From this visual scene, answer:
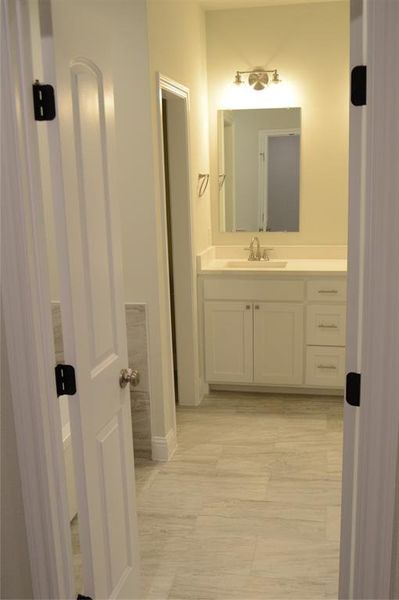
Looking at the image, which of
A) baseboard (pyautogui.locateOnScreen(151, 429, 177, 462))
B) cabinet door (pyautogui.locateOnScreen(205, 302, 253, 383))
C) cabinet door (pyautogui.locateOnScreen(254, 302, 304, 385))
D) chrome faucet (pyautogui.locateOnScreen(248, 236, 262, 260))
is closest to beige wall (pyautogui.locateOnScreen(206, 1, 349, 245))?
chrome faucet (pyautogui.locateOnScreen(248, 236, 262, 260))

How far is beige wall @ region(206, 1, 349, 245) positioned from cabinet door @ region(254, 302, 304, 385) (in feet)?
2.46

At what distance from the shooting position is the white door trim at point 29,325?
140 centimetres

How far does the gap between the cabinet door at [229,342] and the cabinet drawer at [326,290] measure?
44 cm

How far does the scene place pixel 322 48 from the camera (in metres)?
4.21

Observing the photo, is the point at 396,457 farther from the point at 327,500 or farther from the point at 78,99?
the point at 327,500

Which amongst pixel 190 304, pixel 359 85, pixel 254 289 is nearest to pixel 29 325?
pixel 359 85

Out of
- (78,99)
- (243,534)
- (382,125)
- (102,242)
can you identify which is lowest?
(243,534)

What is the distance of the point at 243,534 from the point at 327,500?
1.63ft

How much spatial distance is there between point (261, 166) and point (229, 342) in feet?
4.34

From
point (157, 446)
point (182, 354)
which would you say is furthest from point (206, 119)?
point (157, 446)

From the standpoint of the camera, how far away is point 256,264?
14.4ft

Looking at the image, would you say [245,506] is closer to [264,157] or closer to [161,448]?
[161,448]

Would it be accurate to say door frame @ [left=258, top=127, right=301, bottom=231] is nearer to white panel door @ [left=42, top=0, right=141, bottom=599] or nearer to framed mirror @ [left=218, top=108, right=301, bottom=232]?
framed mirror @ [left=218, top=108, right=301, bottom=232]

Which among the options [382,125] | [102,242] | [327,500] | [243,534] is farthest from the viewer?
[327,500]
